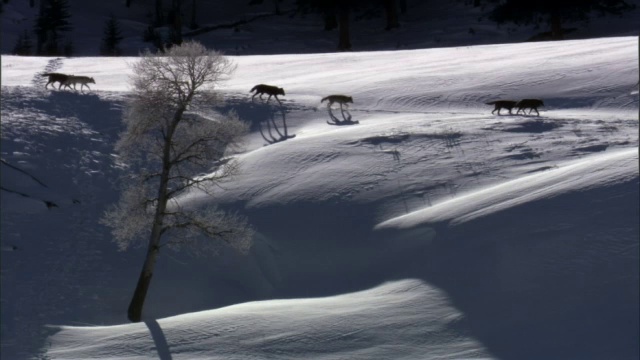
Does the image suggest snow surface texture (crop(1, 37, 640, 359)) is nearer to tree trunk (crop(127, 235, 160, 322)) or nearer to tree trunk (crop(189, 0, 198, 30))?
tree trunk (crop(127, 235, 160, 322))

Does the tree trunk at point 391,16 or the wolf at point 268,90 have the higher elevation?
the tree trunk at point 391,16

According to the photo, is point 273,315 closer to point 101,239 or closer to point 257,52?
point 101,239

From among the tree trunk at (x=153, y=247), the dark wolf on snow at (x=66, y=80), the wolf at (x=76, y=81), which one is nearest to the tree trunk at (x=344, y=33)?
the wolf at (x=76, y=81)

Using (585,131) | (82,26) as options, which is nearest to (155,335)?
(585,131)

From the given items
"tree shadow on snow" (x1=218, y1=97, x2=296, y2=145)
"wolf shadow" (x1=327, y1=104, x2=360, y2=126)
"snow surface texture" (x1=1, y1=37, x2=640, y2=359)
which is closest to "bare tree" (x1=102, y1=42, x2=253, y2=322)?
"snow surface texture" (x1=1, y1=37, x2=640, y2=359)

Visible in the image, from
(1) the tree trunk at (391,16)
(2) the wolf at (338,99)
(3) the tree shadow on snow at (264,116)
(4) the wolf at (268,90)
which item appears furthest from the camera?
(1) the tree trunk at (391,16)

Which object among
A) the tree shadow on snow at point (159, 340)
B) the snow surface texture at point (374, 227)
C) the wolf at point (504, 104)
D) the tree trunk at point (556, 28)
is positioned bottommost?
the tree shadow on snow at point (159, 340)

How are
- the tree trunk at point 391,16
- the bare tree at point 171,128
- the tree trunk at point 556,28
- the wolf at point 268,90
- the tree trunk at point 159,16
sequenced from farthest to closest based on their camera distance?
the tree trunk at point 159,16 < the tree trunk at point 391,16 < the tree trunk at point 556,28 < the wolf at point 268,90 < the bare tree at point 171,128

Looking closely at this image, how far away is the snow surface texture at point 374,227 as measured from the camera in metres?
19.2

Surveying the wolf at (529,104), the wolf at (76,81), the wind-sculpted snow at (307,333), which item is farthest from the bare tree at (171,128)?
the wolf at (76,81)

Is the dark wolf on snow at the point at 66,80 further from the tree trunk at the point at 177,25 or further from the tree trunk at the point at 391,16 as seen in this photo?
the tree trunk at the point at 391,16

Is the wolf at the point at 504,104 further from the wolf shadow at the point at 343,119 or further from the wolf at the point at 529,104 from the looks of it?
the wolf shadow at the point at 343,119

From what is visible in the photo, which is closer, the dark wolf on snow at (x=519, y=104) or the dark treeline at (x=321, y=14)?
the dark wolf on snow at (x=519, y=104)

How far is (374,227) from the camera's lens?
25.1 metres
